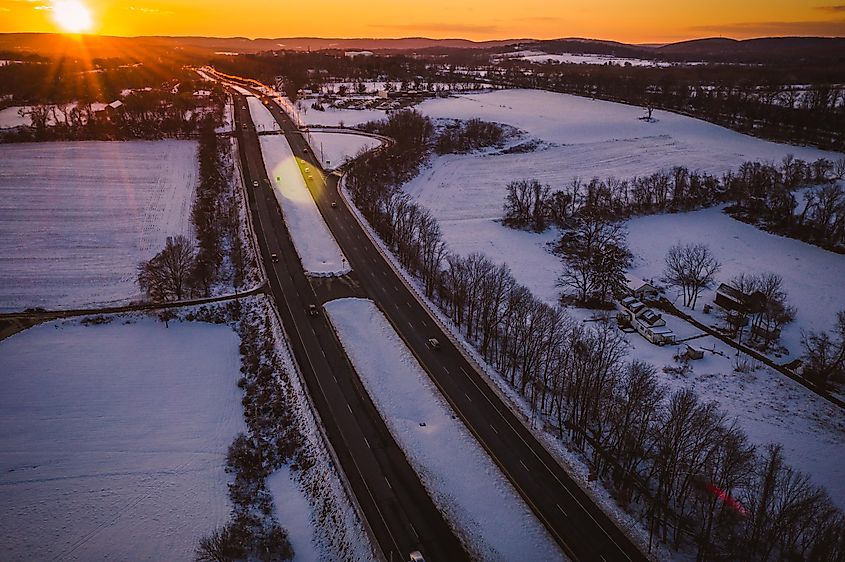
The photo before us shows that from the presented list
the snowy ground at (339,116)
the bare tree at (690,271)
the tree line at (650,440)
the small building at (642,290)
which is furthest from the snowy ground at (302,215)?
the bare tree at (690,271)

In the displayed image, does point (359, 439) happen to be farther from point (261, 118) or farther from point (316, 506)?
point (261, 118)

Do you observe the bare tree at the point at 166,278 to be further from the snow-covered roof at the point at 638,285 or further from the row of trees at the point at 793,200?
the row of trees at the point at 793,200

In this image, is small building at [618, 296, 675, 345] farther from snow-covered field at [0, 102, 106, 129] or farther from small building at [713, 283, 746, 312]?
snow-covered field at [0, 102, 106, 129]

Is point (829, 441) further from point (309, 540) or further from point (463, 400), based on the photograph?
point (309, 540)

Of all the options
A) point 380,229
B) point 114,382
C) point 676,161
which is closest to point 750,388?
point 380,229

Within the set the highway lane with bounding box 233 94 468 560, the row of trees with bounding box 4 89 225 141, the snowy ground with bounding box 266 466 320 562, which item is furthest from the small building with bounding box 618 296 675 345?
the row of trees with bounding box 4 89 225 141

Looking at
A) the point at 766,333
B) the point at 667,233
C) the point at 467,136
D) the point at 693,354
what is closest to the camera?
the point at 693,354

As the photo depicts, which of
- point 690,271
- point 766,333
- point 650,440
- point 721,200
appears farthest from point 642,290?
point 721,200
